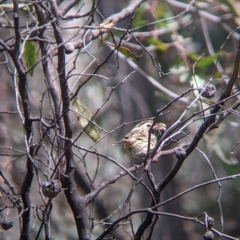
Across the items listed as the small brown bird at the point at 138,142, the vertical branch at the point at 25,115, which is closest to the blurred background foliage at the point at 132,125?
the small brown bird at the point at 138,142

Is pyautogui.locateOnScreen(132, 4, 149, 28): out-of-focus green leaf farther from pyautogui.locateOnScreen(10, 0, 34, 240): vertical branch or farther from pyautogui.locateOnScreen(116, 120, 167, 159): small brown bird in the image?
pyautogui.locateOnScreen(10, 0, 34, 240): vertical branch

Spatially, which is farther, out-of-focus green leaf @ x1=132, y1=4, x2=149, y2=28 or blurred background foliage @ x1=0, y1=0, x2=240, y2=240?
blurred background foliage @ x1=0, y1=0, x2=240, y2=240

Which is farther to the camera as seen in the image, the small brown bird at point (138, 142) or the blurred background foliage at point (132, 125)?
the blurred background foliage at point (132, 125)

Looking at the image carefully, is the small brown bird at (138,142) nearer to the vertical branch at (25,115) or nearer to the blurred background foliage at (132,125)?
the vertical branch at (25,115)

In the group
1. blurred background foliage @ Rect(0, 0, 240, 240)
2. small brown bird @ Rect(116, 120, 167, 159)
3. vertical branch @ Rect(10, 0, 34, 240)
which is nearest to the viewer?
vertical branch @ Rect(10, 0, 34, 240)

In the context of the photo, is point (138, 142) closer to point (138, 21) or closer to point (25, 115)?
point (25, 115)

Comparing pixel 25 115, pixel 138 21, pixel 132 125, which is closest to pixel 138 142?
pixel 25 115

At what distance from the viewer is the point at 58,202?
5.94 metres

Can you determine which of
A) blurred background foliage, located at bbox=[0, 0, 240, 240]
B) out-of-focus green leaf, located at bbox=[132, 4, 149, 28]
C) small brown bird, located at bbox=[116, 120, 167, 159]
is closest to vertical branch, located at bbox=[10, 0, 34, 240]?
small brown bird, located at bbox=[116, 120, 167, 159]

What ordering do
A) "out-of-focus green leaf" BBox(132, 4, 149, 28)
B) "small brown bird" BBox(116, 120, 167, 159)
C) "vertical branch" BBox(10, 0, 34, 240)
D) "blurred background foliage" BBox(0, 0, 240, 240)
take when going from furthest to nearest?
1. "blurred background foliage" BBox(0, 0, 240, 240)
2. "out-of-focus green leaf" BBox(132, 4, 149, 28)
3. "small brown bird" BBox(116, 120, 167, 159)
4. "vertical branch" BBox(10, 0, 34, 240)

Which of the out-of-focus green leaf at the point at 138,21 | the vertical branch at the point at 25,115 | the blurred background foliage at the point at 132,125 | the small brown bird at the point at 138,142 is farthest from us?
the blurred background foliage at the point at 132,125

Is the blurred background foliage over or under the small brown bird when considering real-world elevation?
over

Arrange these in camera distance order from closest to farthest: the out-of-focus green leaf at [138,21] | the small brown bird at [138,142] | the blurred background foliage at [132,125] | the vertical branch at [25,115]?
1. the vertical branch at [25,115]
2. the small brown bird at [138,142]
3. the out-of-focus green leaf at [138,21]
4. the blurred background foliage at [132,125]

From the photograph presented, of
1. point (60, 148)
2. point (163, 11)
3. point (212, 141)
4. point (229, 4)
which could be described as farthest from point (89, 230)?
point (163, 11)
